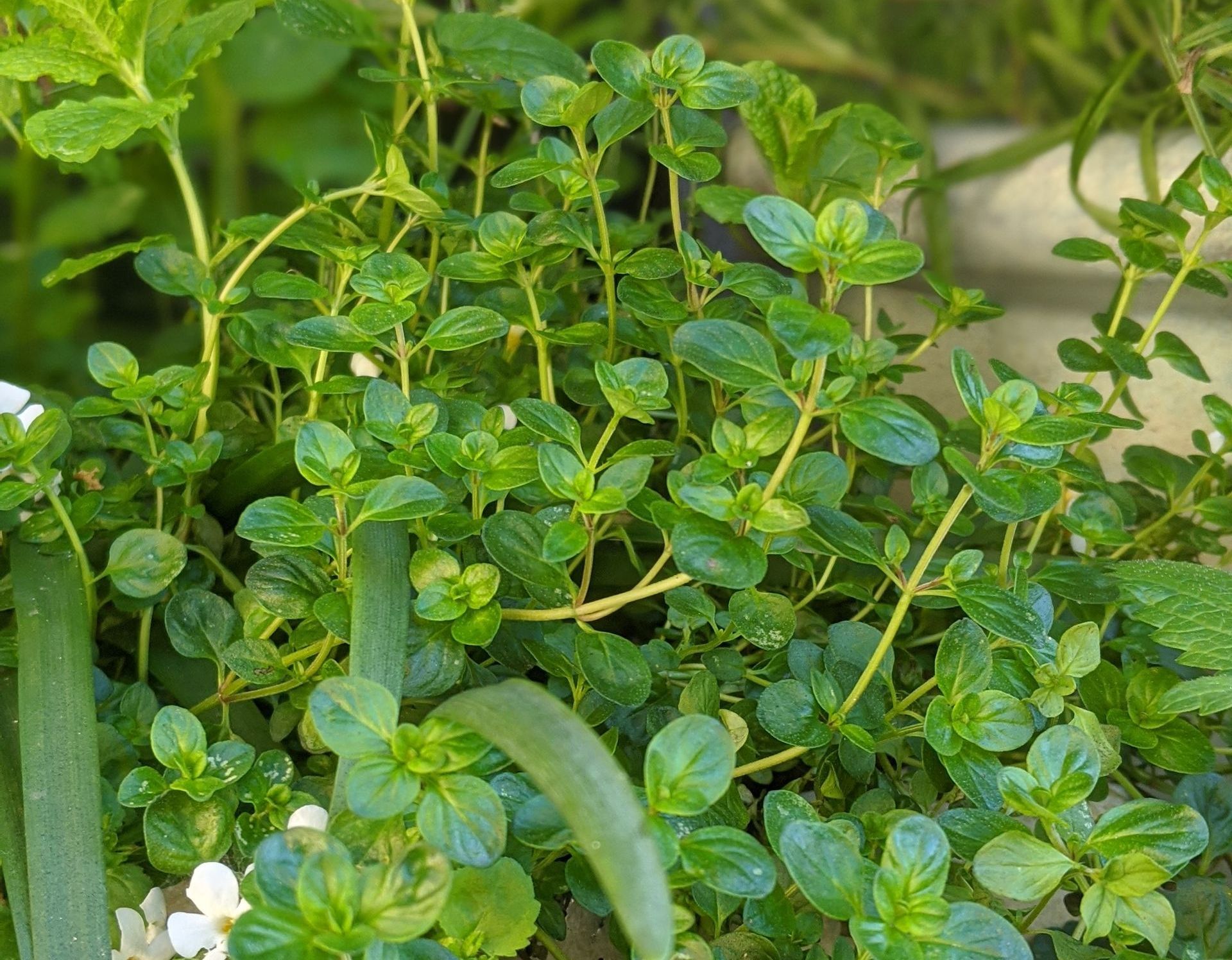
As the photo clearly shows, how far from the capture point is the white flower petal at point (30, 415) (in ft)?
1.85

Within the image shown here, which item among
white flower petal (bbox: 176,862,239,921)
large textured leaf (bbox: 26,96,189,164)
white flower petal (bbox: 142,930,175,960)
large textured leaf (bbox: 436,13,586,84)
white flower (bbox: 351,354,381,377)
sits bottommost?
white flower petal (bbox: 142,930,175,960)

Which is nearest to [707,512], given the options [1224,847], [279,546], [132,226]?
[279,546]

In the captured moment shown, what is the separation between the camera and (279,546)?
51 cm

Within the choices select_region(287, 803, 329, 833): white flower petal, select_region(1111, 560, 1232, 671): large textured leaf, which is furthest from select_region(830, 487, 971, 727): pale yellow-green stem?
select_region(287, 803, 329, 833): white flower petal

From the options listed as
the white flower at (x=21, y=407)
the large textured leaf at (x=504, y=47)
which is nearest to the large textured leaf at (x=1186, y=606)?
the large textured leaf at (x=504, y=47)

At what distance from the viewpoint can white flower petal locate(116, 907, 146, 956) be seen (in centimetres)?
47

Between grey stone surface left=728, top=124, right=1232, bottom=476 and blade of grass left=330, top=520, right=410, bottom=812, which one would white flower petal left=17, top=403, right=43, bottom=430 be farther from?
grey stone surface left=728, top=124, right=1232, bottom=476

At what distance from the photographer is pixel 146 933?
1.59ft

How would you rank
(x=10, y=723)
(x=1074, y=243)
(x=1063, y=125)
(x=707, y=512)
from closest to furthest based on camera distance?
(x=707, y=512)
(x=10, y=723)
(x=1074, y=243)
(x=1063, y=125)

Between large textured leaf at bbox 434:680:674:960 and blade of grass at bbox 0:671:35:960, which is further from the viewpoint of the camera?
blade of grass at bbox 0:671:35:960

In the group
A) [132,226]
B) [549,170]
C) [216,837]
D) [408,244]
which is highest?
[549,170]

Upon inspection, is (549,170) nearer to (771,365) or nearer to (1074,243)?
(771,365)

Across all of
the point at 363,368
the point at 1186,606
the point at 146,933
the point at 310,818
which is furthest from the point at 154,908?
the point at 1186,606

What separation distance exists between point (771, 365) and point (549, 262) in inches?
7.6
